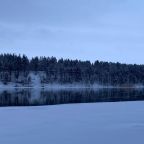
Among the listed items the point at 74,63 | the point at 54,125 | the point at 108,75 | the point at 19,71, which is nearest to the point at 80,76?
the point at 74,63

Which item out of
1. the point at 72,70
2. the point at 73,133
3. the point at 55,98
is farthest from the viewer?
the point at 72,70

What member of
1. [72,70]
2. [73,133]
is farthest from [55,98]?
[72,70]

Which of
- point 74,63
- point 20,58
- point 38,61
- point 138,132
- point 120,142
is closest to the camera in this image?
point 120,142

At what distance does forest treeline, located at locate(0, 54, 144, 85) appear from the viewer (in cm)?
14562

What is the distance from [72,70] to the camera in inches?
6658

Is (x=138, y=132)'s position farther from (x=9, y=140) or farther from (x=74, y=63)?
(x=74, y=63)

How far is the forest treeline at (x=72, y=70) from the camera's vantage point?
146 meters

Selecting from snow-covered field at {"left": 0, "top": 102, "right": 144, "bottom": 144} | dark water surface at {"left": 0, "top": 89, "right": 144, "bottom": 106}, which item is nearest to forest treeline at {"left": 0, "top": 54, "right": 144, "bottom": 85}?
dark water surface at {"left": 0, "top": 89, "right": 144, "bottom": 106}

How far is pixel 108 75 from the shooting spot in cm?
18012

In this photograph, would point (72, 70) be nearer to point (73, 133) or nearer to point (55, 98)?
point (55, 98)

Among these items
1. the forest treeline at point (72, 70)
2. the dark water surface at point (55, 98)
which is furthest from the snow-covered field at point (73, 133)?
the forest treeline at point (72, 70)

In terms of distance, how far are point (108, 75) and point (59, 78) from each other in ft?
102

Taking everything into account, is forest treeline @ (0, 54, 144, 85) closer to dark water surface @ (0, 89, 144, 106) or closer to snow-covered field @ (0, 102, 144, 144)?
dark water surface @ (0, 89, 144, 106)

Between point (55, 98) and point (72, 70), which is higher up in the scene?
point (72, 70)
